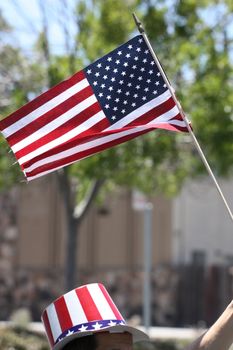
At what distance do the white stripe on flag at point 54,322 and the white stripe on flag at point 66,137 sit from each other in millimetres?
1102

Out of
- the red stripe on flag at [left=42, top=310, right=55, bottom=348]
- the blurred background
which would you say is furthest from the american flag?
the blurred background

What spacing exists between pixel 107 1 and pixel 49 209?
15.5 m

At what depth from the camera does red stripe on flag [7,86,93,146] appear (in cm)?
436

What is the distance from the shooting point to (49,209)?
28.5 m

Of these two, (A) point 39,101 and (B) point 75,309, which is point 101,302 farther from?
(A) point 39,101

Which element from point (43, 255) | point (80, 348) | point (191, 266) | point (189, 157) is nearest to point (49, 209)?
point (43, 255)

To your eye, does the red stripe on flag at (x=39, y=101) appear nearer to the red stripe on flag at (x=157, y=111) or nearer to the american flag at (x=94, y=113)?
the american flag at (x=94, y=113)

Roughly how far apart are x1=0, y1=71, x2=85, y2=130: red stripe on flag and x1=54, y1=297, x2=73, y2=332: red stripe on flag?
49.3 inches

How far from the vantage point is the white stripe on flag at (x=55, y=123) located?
436 cm

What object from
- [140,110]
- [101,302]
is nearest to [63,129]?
[140,110]

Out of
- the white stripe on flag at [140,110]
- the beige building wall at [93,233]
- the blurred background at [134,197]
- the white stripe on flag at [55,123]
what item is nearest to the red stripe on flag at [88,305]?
the white stripe on flag at [55,123]

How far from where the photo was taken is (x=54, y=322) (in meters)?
3.35

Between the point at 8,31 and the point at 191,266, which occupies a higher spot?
the point at 8,31

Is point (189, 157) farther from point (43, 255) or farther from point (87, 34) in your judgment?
point (43, 255)
